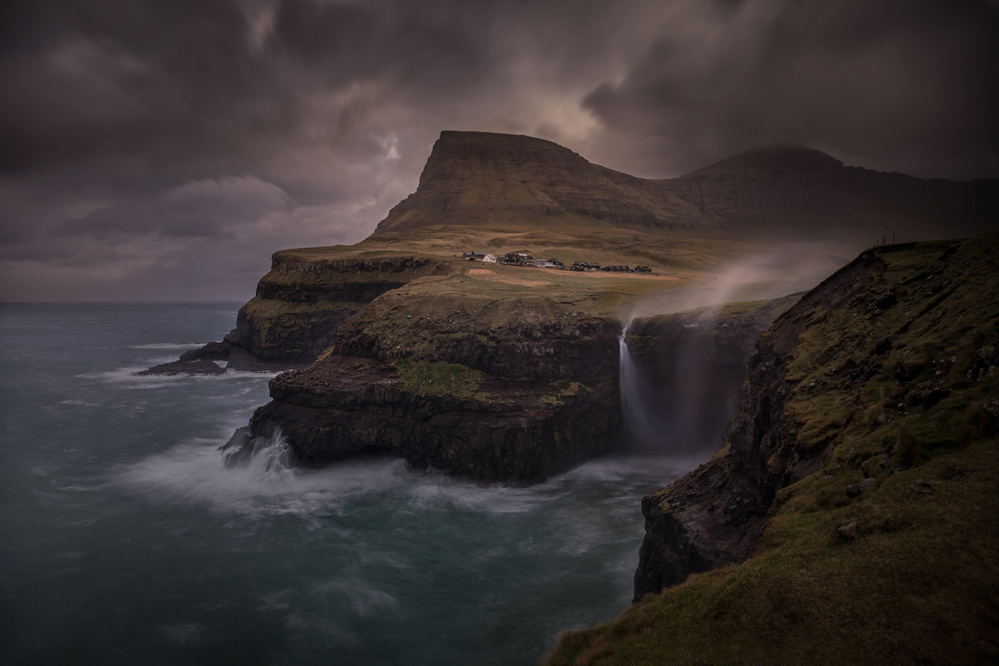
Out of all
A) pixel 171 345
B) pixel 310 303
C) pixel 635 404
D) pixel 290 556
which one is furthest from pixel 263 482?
pixel 171 345

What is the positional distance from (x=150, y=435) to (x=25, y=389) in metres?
46.2

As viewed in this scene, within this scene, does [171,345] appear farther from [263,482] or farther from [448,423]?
[448,423]

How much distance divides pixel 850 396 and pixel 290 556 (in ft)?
113

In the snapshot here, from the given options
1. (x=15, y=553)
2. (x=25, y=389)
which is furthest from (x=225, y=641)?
(x=25, y=389)

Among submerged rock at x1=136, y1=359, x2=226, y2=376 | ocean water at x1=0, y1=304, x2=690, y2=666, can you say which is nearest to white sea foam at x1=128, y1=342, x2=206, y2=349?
submerged rock at x1=136, y1=359, x2=226, y2=376

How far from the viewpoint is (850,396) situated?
17.6m

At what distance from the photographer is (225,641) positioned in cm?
2588

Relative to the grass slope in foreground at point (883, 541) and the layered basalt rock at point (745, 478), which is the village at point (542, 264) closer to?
the layered basalt rock at point (745, 478)

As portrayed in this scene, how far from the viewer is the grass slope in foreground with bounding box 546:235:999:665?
29.4 ft

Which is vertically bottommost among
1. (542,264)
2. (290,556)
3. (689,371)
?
(290,556)

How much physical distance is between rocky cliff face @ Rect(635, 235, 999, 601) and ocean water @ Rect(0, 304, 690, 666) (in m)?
9.14

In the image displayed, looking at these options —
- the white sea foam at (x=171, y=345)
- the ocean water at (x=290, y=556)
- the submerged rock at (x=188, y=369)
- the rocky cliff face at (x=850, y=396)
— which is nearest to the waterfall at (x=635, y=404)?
the ocean water at (x=290, y=556)

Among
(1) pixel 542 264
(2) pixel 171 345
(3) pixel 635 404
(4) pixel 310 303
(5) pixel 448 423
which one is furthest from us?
(2) pixel 171 345

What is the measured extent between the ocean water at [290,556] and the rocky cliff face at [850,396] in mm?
9145
